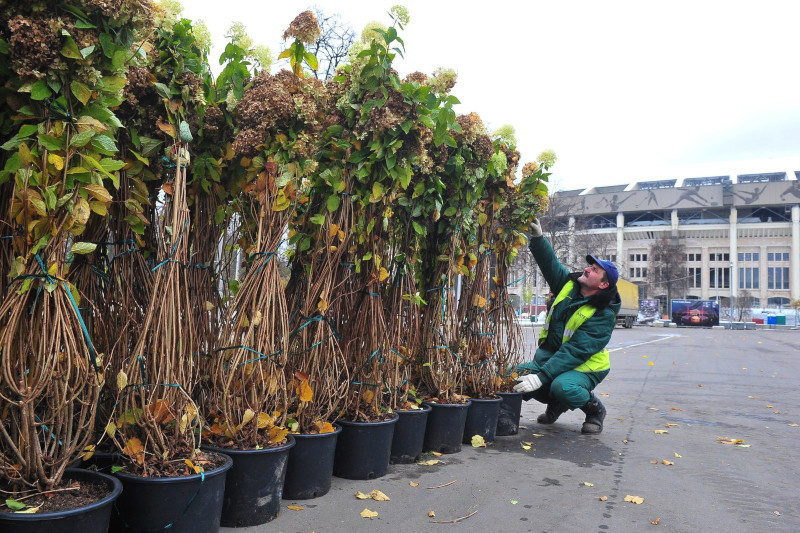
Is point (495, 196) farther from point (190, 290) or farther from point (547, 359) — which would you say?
point (190, 290)

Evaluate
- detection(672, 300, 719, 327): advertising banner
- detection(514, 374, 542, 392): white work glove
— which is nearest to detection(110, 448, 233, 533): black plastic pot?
detection(514, 374, 542, 392): white work glove

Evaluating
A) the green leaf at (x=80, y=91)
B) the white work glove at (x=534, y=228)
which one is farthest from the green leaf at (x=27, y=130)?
the white work glove at (x=534, y=228)

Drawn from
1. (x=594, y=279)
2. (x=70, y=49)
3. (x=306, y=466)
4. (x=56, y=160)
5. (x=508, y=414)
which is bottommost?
(x=508, y=414)

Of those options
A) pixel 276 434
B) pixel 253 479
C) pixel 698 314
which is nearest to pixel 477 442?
pixel 276 434

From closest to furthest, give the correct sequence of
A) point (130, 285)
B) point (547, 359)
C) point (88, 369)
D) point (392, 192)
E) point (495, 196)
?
point (88, 369), point (130, 285), point (392, 192), point (495, 196), point (547, 359)

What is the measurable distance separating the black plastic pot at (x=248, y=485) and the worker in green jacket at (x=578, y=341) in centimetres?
299

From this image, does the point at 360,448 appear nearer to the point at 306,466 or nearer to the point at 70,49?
the point at 306,466

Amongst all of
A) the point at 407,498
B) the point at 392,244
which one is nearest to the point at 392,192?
the point at 392,244

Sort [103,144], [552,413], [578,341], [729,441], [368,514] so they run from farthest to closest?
[552,413]
[729,441]
[578,341]
[368,514]
[103,144]

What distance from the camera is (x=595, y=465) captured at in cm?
478

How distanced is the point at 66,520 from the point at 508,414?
4144mm

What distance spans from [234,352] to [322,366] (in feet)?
2.28

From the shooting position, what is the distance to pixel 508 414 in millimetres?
5602

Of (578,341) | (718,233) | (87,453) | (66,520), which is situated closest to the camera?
(66,520)
